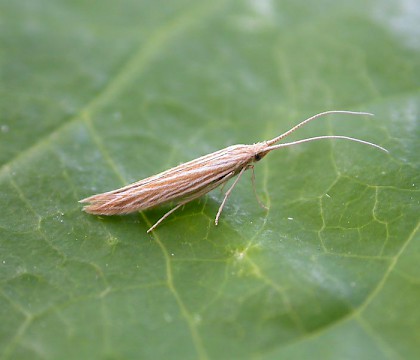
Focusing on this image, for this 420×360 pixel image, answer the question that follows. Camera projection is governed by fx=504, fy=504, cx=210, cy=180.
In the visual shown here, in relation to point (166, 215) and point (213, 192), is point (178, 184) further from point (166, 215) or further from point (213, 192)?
point (213, 192)

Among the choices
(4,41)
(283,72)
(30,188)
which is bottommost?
(30,188)

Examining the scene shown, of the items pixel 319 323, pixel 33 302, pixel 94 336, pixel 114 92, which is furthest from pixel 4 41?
pixel 319 323

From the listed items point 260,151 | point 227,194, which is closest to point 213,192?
point 227,194

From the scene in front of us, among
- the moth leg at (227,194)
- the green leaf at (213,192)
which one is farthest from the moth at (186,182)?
the green leaf at (213,192)

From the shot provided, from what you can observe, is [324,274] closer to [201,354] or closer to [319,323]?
[319,323]

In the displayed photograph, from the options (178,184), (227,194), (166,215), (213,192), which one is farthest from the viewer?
(213,192)

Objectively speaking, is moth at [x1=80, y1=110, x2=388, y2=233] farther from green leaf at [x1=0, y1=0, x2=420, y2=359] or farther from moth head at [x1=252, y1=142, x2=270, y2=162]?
green leaf at [x1=0, y1=0, x2=420, y2=359]
